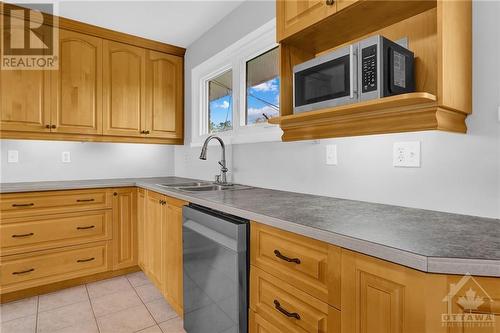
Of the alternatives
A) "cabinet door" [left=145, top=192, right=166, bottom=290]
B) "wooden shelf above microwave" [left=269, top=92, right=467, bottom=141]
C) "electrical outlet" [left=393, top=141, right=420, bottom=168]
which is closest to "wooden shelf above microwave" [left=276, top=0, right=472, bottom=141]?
"wooden shelf above microwave" [left=269, top=92, right=467, bottom=141]

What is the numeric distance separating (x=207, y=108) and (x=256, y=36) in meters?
1.14

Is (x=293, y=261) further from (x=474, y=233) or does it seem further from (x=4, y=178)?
(x=4, y=178)

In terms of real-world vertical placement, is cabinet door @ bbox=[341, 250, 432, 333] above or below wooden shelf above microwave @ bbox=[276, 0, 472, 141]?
below

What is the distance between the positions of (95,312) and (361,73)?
2342 mm

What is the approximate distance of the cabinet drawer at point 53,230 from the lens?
2.25m

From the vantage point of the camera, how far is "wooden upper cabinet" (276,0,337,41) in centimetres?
136

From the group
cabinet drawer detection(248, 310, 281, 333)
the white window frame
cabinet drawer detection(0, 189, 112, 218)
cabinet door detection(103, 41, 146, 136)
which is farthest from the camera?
cabinet door detection(103, 41, 146, 136)

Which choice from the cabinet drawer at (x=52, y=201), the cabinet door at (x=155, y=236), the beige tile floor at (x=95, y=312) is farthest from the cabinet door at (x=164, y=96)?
the beige tile floor at (x=95, y=312)

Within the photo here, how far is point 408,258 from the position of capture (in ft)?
2.34

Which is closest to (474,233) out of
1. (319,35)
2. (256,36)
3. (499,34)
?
(499,34)

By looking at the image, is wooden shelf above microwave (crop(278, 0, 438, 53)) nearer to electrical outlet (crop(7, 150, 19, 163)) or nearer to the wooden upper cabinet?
the wooden upper cabinet

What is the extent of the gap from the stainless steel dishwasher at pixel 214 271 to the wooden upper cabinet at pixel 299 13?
40.4 inches

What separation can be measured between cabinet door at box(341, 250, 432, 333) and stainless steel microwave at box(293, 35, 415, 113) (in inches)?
25.9

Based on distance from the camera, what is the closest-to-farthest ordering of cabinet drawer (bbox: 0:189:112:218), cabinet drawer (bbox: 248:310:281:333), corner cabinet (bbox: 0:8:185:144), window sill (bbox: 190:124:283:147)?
1. cabinet drawer (bbox: 248:310:281:333)
2. window sill (bbox: 190:124:283:147)
3. cabinet drawer (bbox: 0:189:112:218)
4. corner cabinet (bbox: 0:8:185:144)
